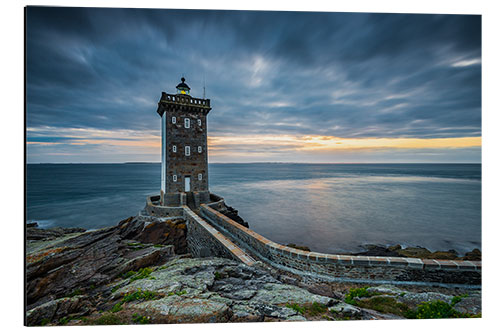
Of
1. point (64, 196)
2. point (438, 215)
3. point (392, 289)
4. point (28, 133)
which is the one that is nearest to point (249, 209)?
point (438, 215)

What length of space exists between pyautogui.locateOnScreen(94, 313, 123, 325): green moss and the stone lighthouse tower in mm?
7640

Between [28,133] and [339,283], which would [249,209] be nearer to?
[339,283]

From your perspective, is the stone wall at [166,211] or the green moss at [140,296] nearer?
the green moss at [140,296]

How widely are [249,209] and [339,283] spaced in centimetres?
1511

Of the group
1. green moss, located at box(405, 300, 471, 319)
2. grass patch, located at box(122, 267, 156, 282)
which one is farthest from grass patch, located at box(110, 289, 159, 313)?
green moss, located at box(405, 300, 471, 319)

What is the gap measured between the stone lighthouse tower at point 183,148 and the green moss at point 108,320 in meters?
7.64

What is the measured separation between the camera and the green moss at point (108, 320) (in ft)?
8.95

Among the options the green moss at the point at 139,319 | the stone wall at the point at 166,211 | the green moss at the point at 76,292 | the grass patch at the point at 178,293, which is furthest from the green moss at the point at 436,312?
the stone wall at the point at 166,211

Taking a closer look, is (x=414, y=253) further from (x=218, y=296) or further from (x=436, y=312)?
(x=218, y=296)

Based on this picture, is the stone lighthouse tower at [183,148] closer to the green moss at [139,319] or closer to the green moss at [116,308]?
the green moss at [116,308]

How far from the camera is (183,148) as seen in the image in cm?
1055

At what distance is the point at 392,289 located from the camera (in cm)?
361

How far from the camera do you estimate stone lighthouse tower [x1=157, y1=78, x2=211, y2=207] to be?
10109 millimetres

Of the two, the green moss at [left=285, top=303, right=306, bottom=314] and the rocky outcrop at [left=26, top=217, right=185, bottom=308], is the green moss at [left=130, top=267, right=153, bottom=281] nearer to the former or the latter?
the rocky outcrop at [left=26, top=217, right=185, bottom=308]
